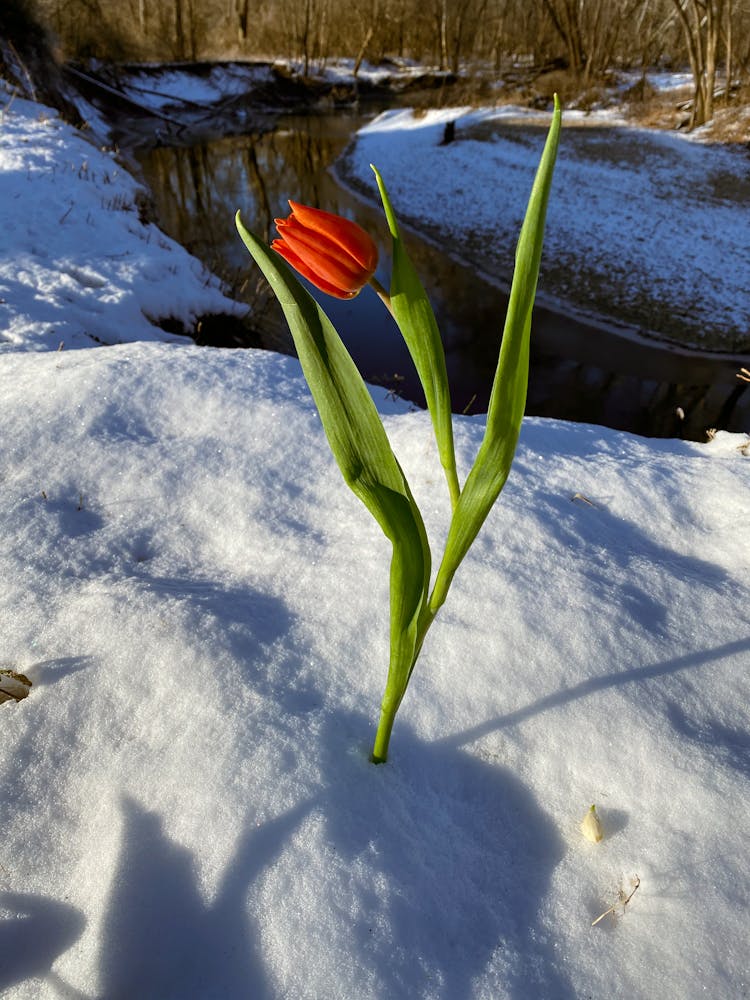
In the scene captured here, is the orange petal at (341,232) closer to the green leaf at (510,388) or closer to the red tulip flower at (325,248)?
the red tulip flower at (325,248)

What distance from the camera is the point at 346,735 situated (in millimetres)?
895

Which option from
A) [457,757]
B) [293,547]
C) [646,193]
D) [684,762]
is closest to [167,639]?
[293,547]

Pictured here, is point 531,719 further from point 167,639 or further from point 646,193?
point 646,193

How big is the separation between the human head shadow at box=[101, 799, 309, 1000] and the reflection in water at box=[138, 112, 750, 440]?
2674 millimetres

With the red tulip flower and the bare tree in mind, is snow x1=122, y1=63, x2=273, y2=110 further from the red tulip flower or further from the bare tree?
the red tulip flower

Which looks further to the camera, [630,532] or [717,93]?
[717,93]

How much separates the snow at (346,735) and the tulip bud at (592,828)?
0.02 metres

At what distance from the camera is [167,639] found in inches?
39.2

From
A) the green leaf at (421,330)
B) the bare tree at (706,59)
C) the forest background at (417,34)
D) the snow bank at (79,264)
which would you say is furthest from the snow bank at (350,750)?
the forest background at (417,34)

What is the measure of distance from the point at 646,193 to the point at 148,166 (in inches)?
293

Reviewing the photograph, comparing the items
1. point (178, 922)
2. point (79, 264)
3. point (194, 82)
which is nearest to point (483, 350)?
point (79, 264)

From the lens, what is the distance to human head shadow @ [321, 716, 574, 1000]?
68 centimetres

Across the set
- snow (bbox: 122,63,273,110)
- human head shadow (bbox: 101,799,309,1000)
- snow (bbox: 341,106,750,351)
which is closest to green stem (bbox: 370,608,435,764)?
human head shadow (bbox: 101,799,309,1000)

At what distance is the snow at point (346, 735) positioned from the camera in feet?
2.27
